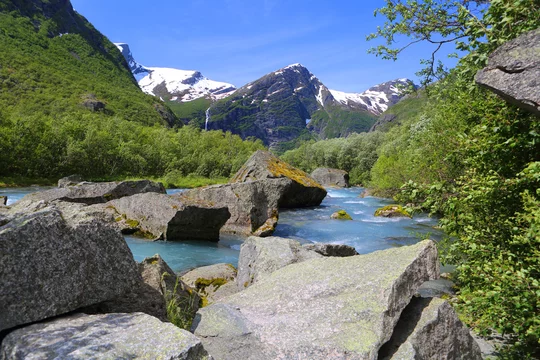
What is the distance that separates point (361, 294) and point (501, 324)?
82.0 inches

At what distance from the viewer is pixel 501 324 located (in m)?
5.42

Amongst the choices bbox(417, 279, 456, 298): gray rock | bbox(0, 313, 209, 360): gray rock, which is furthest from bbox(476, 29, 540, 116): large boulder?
bbox(417, 279, 456, 298): gray rock

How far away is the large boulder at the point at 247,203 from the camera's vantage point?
21531 millimetres

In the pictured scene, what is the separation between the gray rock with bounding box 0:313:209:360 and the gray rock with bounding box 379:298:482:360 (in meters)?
2.91

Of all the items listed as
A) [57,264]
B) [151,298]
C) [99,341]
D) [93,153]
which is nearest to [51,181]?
[93,153]

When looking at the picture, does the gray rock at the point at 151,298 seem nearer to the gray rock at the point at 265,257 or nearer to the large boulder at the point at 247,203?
the gray rock at the point at 265,257

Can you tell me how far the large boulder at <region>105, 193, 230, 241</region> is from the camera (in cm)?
1828

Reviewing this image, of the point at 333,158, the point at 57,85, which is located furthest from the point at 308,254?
the point at 57,85

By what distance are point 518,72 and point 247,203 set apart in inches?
679

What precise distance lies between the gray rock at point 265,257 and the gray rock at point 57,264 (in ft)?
15.2

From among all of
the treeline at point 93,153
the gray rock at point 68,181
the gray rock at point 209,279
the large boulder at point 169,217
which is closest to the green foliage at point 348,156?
the treeline at point 93,153

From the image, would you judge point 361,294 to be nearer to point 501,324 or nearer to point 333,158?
point 501,324

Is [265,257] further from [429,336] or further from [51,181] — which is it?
[51,181]

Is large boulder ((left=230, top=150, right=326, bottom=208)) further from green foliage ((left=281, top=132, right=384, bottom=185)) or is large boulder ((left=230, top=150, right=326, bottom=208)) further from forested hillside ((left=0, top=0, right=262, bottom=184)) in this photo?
green foliage ((left=281, top=132, right=384, bottom=185))
